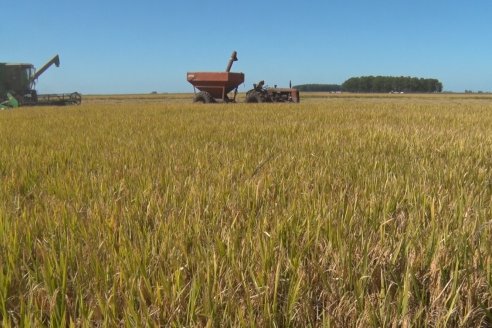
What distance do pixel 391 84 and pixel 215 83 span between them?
120432 millimetres

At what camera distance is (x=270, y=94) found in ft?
61.1

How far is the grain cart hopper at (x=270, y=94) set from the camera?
60.1ft

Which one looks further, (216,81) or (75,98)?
(75,98)

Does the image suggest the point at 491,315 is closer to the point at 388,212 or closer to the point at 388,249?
the point at 388,249

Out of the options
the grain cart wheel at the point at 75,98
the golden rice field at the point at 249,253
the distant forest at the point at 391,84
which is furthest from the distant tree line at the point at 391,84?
the golden rice field at the point at 249,253

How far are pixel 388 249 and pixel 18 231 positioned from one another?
1353 mm

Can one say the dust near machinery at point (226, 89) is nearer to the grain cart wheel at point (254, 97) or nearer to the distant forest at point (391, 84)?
the grain cart wheel at point (254, 97)

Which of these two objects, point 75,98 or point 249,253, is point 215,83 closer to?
point 75,98

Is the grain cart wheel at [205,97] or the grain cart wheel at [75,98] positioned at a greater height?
the grain cart wheel at [75,98]

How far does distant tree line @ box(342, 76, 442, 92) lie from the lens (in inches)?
4857

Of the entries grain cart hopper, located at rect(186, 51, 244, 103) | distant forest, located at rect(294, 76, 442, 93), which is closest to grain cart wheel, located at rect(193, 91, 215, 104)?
grain cart hopper, located at rect(186, 51, 244, 103)

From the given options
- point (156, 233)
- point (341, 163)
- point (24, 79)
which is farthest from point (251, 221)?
point (24, 79)

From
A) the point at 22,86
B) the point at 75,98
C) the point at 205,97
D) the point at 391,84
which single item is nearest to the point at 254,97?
the point at 205,97

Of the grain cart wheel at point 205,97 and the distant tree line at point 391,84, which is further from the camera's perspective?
the distant tree line at point 391,84
